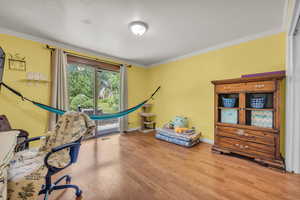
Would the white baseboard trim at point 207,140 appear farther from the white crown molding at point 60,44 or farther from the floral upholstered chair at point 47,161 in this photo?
the white crown molding at point 60,44

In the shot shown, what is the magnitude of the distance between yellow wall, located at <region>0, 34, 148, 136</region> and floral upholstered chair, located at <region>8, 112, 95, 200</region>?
53.1 inches

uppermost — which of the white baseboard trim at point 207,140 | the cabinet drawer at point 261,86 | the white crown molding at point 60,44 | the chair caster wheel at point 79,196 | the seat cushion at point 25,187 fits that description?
the white crown molding at point 60,44

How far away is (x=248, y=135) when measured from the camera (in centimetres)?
202

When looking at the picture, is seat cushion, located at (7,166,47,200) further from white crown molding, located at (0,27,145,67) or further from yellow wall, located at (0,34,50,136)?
white crown molding, located at (0,27,145,67)

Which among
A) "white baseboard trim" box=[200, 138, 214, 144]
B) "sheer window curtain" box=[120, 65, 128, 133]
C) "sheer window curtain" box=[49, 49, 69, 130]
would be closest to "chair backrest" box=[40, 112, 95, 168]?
"sheer window curtain" box=[49, 49, 69, 130]

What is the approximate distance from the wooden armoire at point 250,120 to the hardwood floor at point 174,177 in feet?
0.68

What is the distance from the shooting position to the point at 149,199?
1274 millimetres

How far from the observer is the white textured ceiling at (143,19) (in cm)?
157

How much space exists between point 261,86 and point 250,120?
0.60 m

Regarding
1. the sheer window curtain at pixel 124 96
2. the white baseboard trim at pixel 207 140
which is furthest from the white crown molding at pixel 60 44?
the white baseboard trim at pixel 207 140

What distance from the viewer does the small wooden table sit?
26.1 inches

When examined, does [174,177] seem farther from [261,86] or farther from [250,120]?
[261,86]

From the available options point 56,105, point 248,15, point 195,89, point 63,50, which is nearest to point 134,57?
point 63,50

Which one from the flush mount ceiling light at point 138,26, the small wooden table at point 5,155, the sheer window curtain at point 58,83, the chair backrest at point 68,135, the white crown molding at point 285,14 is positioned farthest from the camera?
the sheer window curtain at point 58,83
